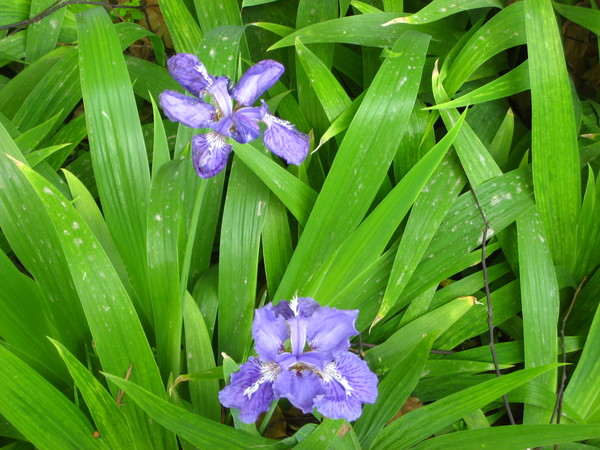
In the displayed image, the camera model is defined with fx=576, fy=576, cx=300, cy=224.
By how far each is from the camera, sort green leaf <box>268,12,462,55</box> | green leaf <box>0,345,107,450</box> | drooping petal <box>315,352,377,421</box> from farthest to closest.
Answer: green leaf <box>268,12,462,55</box> < green leaf <box>0,345,107,450</box> < drooping petal <box>315,352,377,421</box>

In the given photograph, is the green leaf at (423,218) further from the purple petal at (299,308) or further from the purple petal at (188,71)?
the purple petal at (188,71)

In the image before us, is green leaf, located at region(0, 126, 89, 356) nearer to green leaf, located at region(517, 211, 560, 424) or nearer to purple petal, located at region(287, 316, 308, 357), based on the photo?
purple petal, located at region(287, 316, 308, 357)

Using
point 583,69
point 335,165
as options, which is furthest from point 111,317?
point 583,69

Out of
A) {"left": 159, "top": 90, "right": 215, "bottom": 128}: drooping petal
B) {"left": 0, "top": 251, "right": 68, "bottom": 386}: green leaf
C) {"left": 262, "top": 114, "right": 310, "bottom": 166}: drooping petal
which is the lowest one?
{"left": 0, "top": 251, "right": 68, "bottom": 386}: green leaf

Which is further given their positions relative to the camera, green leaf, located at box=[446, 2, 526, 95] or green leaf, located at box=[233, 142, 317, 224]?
green leaf, located at box=[446, 2, 526, 95]

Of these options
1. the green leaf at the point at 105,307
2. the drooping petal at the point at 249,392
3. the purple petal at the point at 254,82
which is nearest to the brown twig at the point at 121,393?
the green leaf at the point at 105,307

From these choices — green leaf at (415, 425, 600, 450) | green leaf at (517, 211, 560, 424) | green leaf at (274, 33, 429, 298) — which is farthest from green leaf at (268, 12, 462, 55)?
green leaf at (415, 425, 600, 450)

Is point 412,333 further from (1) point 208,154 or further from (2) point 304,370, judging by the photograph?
(1) point 208,154
